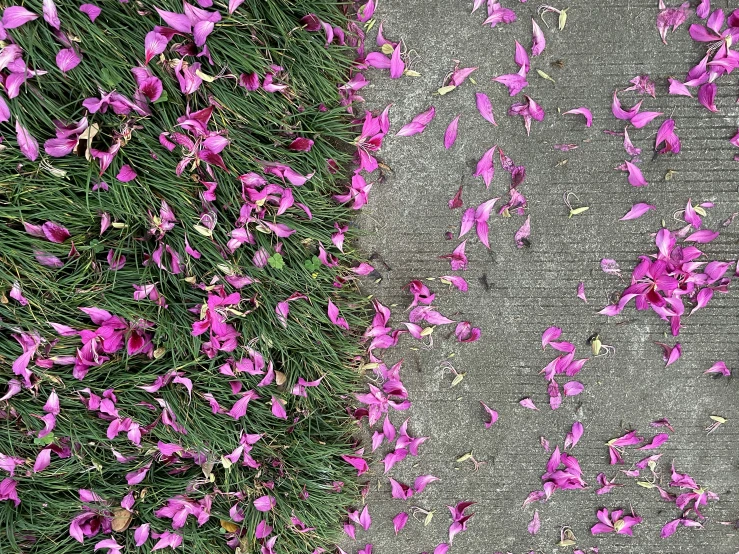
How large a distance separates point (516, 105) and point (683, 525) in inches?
74.2

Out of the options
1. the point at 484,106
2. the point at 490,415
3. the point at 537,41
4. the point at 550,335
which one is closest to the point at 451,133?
the point at 484,106

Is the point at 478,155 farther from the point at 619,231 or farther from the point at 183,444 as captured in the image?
the point at 183,444

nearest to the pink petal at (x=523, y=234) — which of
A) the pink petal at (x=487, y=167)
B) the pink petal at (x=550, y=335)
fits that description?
the pink petal at (x=487, y=167)

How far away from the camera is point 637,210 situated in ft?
5.97

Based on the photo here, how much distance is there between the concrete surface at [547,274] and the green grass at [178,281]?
11.3 inches

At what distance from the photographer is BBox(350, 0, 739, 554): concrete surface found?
1812 mm

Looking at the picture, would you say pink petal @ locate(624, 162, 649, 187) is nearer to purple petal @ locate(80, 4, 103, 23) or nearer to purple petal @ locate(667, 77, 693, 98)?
purple petal @ locate(667, 77, 693, 98)

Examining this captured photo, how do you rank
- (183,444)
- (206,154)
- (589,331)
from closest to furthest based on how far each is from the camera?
1. (206,154)
2. (183,444)
3. (589,331)

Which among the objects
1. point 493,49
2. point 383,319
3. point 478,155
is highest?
point 493,49

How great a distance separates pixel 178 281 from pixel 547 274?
1.46 metres

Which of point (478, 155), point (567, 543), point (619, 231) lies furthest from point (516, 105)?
point (567, 543)

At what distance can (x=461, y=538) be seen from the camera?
6.53 feet

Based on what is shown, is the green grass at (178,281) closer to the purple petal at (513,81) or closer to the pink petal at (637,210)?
the purple petal at (513,81)

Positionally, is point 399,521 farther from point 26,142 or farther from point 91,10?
point 91,10
